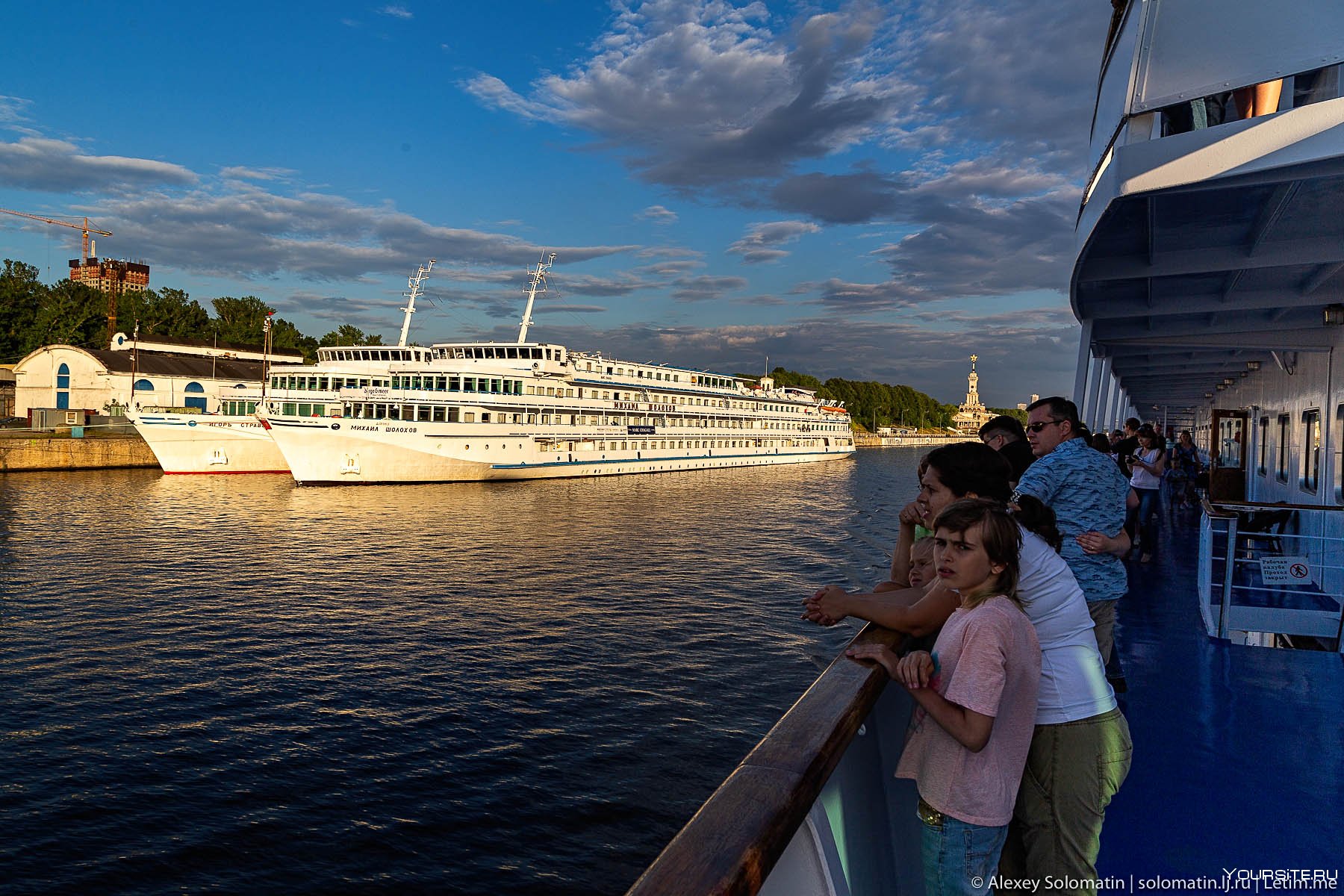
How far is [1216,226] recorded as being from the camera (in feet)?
22.2

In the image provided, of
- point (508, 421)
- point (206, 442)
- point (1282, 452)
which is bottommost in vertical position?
point (206, 442)

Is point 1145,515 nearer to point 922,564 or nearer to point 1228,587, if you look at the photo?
point 1228,587

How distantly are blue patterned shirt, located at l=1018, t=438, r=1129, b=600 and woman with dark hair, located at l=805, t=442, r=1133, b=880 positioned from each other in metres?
1.48

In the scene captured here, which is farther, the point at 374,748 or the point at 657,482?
the point at 657,482

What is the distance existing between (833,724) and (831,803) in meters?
0.48

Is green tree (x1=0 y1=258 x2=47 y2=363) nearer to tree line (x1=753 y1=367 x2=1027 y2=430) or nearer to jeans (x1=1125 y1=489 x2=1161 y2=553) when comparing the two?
jeans (x1=1125 y1=489 x2=1161 y2=553)

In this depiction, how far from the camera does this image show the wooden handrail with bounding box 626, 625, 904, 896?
55.8 inches

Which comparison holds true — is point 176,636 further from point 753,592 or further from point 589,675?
point 753,592

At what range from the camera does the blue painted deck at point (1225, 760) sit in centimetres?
376

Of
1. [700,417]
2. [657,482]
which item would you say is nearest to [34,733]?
[657,482]

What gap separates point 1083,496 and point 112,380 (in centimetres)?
6530

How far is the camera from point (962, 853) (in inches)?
90.2

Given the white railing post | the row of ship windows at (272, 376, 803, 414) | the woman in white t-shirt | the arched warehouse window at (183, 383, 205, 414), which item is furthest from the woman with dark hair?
the arched warehouse window at (183, 383, 205, 414)

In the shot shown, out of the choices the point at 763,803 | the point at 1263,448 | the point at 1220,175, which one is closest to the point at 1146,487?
the point at 1263,448
